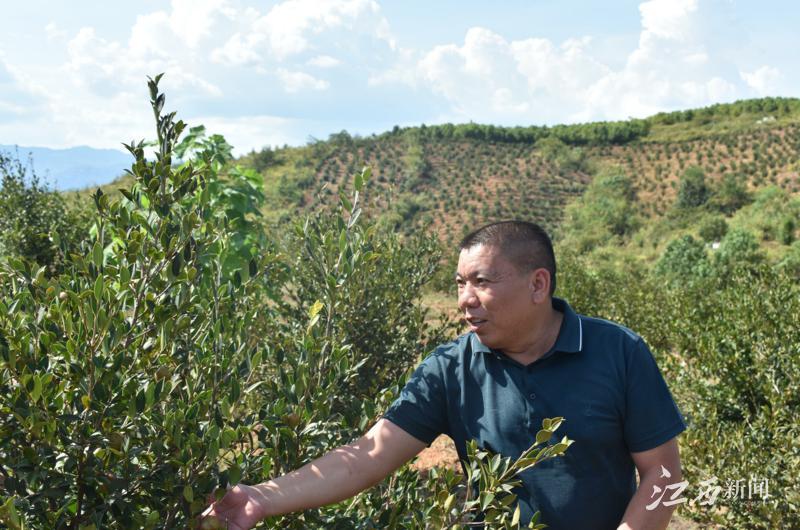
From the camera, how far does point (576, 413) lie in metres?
1.92

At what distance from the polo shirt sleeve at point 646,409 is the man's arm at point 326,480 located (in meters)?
0.66

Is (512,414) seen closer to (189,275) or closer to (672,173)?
(189,275)

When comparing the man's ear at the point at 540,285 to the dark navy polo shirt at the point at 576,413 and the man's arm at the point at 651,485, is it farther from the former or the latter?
the man's arm at the point at 651,485

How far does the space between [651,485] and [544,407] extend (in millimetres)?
377

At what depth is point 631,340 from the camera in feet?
6.56

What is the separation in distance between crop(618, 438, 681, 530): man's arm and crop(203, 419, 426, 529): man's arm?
2.18ft

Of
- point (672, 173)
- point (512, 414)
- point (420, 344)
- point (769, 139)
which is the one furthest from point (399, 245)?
point (769, 139)

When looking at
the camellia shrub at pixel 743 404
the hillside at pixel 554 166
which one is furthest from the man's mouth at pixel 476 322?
the hillside at pixel 554 166

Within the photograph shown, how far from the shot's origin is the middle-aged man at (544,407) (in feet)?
6.26

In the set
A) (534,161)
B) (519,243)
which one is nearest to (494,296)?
(519,243)

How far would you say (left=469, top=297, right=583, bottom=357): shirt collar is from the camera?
1.99 meters

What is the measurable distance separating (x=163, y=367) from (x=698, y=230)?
30688 millimetres

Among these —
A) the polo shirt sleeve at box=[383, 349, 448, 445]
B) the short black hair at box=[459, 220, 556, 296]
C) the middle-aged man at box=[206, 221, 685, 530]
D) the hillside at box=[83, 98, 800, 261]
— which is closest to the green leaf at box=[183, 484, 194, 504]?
the middle-aged man at box=[206, 221, 685, 530]

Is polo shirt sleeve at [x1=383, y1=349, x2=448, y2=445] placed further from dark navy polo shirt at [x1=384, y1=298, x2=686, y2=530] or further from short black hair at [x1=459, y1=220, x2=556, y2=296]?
short black hair at [x1=459, y1=220, x2=556, y2=296]
